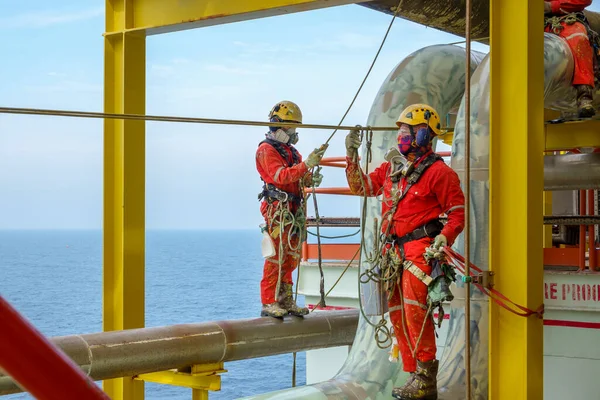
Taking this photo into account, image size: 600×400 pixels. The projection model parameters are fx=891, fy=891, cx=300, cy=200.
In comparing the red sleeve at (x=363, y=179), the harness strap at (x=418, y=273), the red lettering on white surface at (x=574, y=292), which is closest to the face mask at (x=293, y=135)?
the red sleeve at (x=363, y=179)

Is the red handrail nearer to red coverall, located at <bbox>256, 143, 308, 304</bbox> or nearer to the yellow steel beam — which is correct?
the yellow steel beam

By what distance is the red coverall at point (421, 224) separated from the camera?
5852 mm

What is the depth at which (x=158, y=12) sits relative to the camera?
7.02 m

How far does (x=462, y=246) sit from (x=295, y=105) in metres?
1.94

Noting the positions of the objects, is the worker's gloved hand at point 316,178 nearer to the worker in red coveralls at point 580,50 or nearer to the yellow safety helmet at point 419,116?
the yellow safety helmet at point 419,116

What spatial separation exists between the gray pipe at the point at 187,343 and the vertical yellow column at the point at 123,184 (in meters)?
0.55

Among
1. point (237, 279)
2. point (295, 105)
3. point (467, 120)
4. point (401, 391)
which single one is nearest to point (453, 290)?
point (401, 391)

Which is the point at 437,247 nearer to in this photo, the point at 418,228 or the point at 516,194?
the point at 418,228

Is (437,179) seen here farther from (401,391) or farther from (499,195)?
(401,391)

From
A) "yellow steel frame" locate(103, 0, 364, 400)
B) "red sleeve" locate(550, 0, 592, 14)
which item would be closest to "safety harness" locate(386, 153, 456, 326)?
"yellow steel frame" locate(103, 0, 364, 400)

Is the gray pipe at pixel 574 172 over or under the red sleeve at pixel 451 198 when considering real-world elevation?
over

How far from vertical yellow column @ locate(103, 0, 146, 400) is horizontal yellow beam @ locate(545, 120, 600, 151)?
15.3ft

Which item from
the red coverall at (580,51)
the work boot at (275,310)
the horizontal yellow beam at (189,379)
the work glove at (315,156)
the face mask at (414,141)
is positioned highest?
the red coverall at (580,51)

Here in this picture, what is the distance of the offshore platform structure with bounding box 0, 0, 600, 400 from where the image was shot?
18.0 feet
